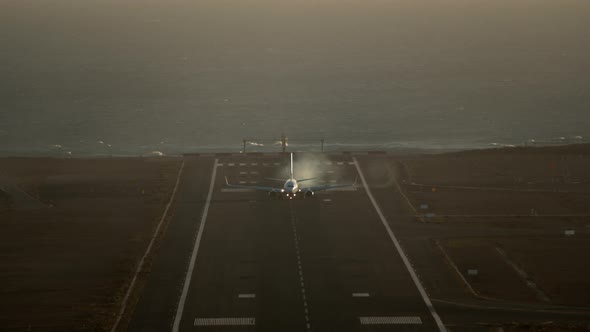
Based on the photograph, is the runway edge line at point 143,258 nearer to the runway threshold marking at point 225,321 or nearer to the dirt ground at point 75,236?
the dirt ground at point 75,236

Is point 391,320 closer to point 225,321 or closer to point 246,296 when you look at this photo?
point 225,321

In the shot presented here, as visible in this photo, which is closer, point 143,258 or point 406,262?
point 406,262

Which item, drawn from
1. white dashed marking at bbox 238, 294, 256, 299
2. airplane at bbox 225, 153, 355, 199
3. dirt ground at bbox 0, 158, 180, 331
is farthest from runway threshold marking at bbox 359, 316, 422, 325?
airplane at bbox 225, 153, 355, 199

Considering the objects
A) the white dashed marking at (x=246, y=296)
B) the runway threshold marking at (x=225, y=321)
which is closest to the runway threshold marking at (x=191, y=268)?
the runway threshold marking at (x=225, y=321)

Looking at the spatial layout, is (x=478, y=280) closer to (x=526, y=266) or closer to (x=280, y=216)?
(x=526, y=266)

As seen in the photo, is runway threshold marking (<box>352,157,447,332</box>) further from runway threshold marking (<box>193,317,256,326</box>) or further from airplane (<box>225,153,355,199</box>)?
runway threshold marking (<box>193,317,256,326</box>)

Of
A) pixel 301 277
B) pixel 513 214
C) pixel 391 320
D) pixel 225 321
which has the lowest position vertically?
pixel 391 320

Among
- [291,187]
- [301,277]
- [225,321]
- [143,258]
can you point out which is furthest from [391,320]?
[291,187]

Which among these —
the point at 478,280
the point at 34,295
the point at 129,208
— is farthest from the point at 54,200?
the point at 478,280

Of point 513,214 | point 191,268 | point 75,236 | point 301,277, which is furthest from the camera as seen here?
point 513,214
